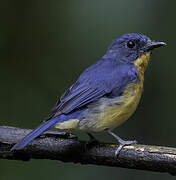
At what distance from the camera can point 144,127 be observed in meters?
6.63

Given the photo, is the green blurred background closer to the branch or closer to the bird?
the bird

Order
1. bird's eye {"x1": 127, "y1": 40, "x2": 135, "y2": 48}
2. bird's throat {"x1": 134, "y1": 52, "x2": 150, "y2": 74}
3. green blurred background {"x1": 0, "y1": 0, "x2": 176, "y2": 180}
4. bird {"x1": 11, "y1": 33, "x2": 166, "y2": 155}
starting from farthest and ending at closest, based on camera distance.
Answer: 1. green blurred background {"x1": 0, "y1": 0, "x2": 176, "y2": 180}
2. bird's eye {"x1": 127, "y1": 40, "x2": 135, "y2": 48}
3. bird's throat {"x1": 134, "y1": 52, "x2": 150, "y2": 74}
4. bird {"x1": 11, "y1": 33, "x2": 166, "y2": 155}

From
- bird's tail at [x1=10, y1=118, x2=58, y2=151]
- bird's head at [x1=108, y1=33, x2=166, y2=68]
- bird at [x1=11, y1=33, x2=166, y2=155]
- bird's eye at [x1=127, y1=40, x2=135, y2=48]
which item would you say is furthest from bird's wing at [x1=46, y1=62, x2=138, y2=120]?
bird's eye at [x1=127, y1=40, x2=135, y2=48]

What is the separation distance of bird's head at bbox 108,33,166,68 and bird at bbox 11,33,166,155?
0.02 m

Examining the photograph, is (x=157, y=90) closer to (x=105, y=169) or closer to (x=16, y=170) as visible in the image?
(x=105, y=169)

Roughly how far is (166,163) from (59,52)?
3.05m

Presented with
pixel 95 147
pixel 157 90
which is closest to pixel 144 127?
pixel 157 90

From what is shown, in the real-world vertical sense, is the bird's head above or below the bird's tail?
above

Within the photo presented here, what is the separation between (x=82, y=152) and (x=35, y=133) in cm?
67

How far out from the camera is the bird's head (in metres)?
5.71

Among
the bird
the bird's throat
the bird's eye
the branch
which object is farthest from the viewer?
the bird's eye

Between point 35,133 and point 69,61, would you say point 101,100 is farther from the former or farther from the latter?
point 69,61

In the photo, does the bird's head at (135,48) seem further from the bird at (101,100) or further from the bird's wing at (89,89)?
the bird's wing at (89,89)

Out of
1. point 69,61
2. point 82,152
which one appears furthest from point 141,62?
point 69,61
